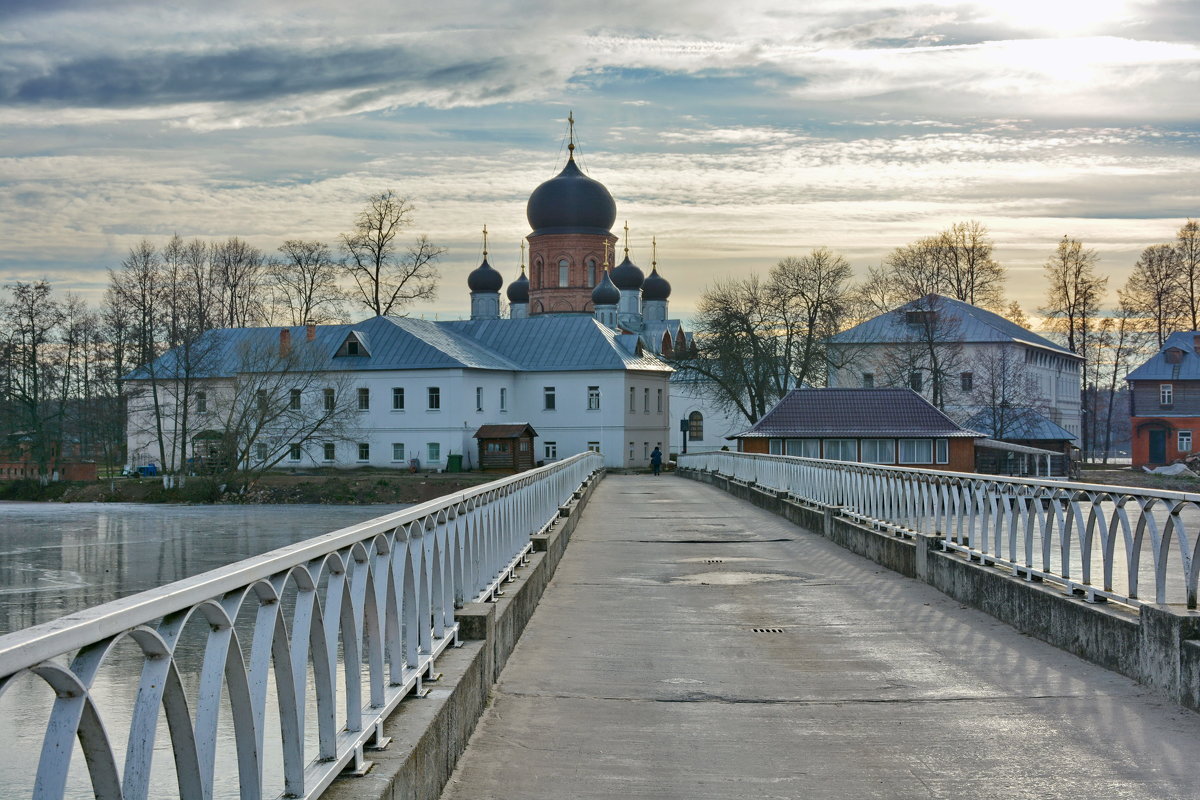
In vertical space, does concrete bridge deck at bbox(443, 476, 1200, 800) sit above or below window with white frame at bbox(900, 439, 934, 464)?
below

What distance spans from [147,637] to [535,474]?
1162 cm

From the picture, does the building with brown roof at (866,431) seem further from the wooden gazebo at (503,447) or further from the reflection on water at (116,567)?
the wooden gazebo at (503,447)

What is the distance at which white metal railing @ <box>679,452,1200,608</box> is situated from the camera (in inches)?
302

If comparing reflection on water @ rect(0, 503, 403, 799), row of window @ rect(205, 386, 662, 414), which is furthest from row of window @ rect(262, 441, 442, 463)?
reflection on water @ rect(0, 503, 403, 799)

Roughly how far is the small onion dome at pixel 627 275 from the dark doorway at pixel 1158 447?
122 ft

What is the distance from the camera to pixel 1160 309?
7200 centimetres

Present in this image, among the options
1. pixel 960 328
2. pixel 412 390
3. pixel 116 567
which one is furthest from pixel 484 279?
pixel 116 567

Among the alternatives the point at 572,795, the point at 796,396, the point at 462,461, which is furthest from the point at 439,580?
the point at 462,461

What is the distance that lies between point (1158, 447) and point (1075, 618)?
7400cm

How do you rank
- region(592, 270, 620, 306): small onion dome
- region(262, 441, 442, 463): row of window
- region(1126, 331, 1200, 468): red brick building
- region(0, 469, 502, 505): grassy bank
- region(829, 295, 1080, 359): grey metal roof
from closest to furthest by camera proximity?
region(0, 469, 502, 505): grassy bank, region(262, 441, 442, 463): row of window, region(1126, 331, 1200, 468): red brick building, region(829, 295, 1080, 359): grey metal roof, region(592, 270, 620, 306): small onion dome

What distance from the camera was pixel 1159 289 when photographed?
71562 millimetres

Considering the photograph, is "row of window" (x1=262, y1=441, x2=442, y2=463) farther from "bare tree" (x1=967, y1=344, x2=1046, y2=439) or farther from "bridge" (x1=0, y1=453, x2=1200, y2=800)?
"bridge" (x1=0, y1=453, x2=1200, y2=800)

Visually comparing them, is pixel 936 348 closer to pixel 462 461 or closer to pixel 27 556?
pixel 462 461

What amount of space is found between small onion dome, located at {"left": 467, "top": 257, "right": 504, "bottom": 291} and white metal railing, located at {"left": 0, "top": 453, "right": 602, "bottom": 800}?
8258 centimetres
